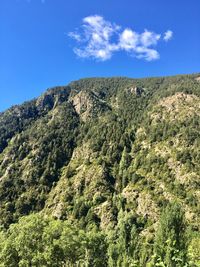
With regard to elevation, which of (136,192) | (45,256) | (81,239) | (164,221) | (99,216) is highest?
(136,192)

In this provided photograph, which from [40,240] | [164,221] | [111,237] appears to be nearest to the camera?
[40,240]

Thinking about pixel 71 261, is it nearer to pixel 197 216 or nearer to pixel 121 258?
pixel 121 258

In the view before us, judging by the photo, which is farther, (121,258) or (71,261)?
(121,258)

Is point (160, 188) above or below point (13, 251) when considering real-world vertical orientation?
above

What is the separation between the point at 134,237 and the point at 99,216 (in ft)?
199

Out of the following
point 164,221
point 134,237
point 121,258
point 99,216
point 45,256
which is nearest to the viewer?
point 45,256

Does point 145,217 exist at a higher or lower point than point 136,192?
lower

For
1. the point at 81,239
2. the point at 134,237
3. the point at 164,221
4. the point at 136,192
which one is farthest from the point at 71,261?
the point at 136,192

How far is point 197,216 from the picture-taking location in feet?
553

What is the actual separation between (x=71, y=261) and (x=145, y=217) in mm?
103360

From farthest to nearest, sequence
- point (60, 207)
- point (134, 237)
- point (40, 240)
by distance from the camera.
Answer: point (60, 207), point (134, 237), point (40, 240)

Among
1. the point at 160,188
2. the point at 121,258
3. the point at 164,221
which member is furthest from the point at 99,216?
the point at 164,221

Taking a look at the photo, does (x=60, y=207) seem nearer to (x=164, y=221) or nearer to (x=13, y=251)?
(x=164, y=221)

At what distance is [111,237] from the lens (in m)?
136
